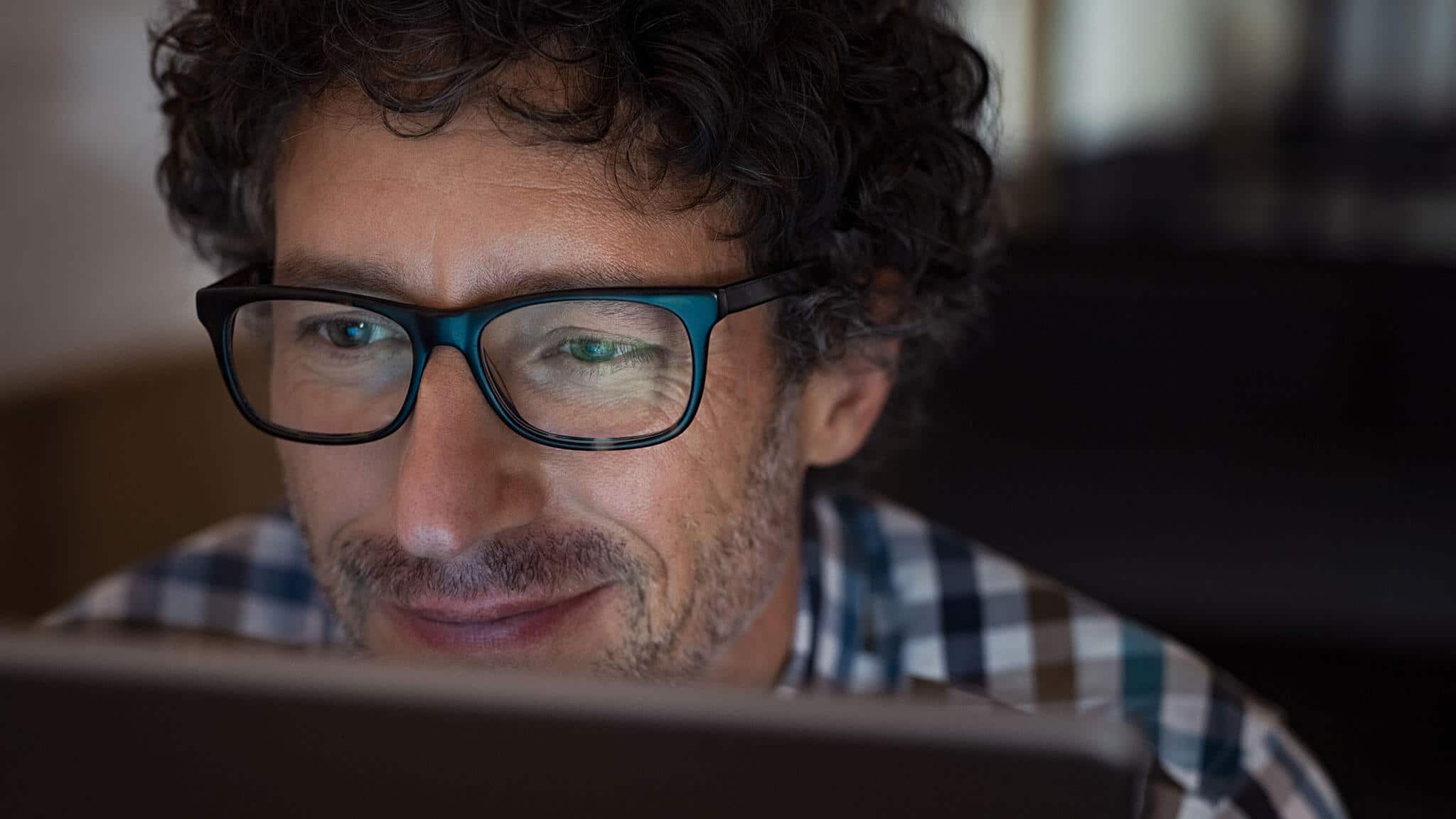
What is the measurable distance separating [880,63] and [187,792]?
3.23 ft

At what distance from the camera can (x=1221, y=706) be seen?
1.47 meters

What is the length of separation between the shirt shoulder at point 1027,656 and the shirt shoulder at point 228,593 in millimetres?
616

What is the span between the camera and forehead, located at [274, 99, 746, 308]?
3.51 ft

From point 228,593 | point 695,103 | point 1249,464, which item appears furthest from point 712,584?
point 1249,464

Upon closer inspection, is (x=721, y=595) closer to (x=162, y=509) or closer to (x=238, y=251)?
(x=238, y=251)

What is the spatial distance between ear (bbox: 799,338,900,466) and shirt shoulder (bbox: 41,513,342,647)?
0.62m

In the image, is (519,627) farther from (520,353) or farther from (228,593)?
(228,593)

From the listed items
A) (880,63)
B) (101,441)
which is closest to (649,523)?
(880,63)

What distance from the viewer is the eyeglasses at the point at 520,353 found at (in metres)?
1.02

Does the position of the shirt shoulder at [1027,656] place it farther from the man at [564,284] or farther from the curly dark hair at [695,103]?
the curly dark hair at [695,103]

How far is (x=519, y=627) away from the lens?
1.13 metres

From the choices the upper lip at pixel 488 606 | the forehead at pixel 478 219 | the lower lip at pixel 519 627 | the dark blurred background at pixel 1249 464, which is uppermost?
the forehead at pixel 478 219

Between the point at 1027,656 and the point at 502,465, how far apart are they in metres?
0.75

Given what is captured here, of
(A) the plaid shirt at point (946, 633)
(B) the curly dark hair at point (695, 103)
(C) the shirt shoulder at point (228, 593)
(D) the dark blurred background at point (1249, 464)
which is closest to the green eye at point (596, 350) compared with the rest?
(B) the curly dark hair at point (695, 103)
